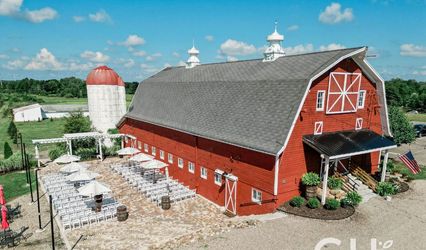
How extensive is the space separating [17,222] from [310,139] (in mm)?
16788

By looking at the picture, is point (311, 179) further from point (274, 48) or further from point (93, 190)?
point (93, 190)

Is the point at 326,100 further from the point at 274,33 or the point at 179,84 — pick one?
the point at 179,84

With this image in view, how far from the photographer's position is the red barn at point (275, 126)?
49.6 feet

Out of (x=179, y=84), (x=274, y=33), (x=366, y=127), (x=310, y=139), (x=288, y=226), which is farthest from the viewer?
(x=179, y=84)

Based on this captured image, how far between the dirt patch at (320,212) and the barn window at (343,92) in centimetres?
541

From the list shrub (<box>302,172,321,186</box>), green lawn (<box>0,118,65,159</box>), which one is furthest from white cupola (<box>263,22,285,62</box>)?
green lawn (<box>0,118,65,159</box>)

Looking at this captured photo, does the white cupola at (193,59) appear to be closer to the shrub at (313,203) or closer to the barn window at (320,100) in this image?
the barn window at (320,100)

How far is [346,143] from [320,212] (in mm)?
4282

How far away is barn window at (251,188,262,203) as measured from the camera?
15702mm

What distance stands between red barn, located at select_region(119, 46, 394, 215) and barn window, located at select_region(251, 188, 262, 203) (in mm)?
56

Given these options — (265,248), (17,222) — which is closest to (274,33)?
(265,248)

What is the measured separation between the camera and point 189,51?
1183 inches

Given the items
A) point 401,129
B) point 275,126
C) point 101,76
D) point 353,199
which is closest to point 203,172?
point 275,126

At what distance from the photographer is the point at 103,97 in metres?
34.6
